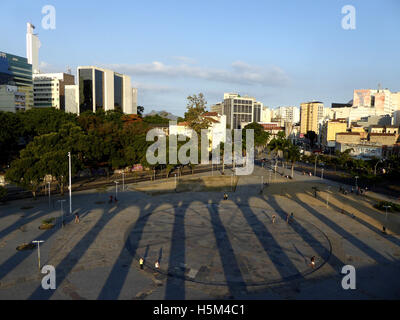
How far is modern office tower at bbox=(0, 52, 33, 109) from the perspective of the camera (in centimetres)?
12181

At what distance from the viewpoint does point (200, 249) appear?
1164 inches

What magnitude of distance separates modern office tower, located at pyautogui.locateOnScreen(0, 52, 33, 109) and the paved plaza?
102 metres

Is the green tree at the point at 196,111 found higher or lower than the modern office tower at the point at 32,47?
lower

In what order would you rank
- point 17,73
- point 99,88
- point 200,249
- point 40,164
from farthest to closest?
point 99,88
point 17,73
point 40,164
point 200,249

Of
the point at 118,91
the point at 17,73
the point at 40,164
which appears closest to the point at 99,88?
the point at 118,91

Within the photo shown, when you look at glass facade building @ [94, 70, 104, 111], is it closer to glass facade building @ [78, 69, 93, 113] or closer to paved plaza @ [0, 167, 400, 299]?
glass facade building @ [78, 69, 93, 113]

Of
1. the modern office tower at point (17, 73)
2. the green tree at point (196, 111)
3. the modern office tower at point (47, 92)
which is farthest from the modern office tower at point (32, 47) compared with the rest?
the green tree at point (196, 111)

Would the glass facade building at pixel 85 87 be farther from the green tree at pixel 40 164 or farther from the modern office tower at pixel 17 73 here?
the green tree at pixel 40 164

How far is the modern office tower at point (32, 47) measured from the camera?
184m

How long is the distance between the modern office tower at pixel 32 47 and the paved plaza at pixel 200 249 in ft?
585

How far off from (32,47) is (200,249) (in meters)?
209

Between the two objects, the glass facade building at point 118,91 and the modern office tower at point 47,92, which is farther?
the glass facade building at point 118,91

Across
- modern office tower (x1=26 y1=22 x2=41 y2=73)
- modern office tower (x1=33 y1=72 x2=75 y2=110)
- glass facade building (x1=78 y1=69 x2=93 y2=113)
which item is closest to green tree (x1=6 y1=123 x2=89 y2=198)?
modern office tower (x1=33 y1=72 x2=75 y2=110)

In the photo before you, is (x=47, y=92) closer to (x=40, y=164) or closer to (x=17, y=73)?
(x=17, y=73)
